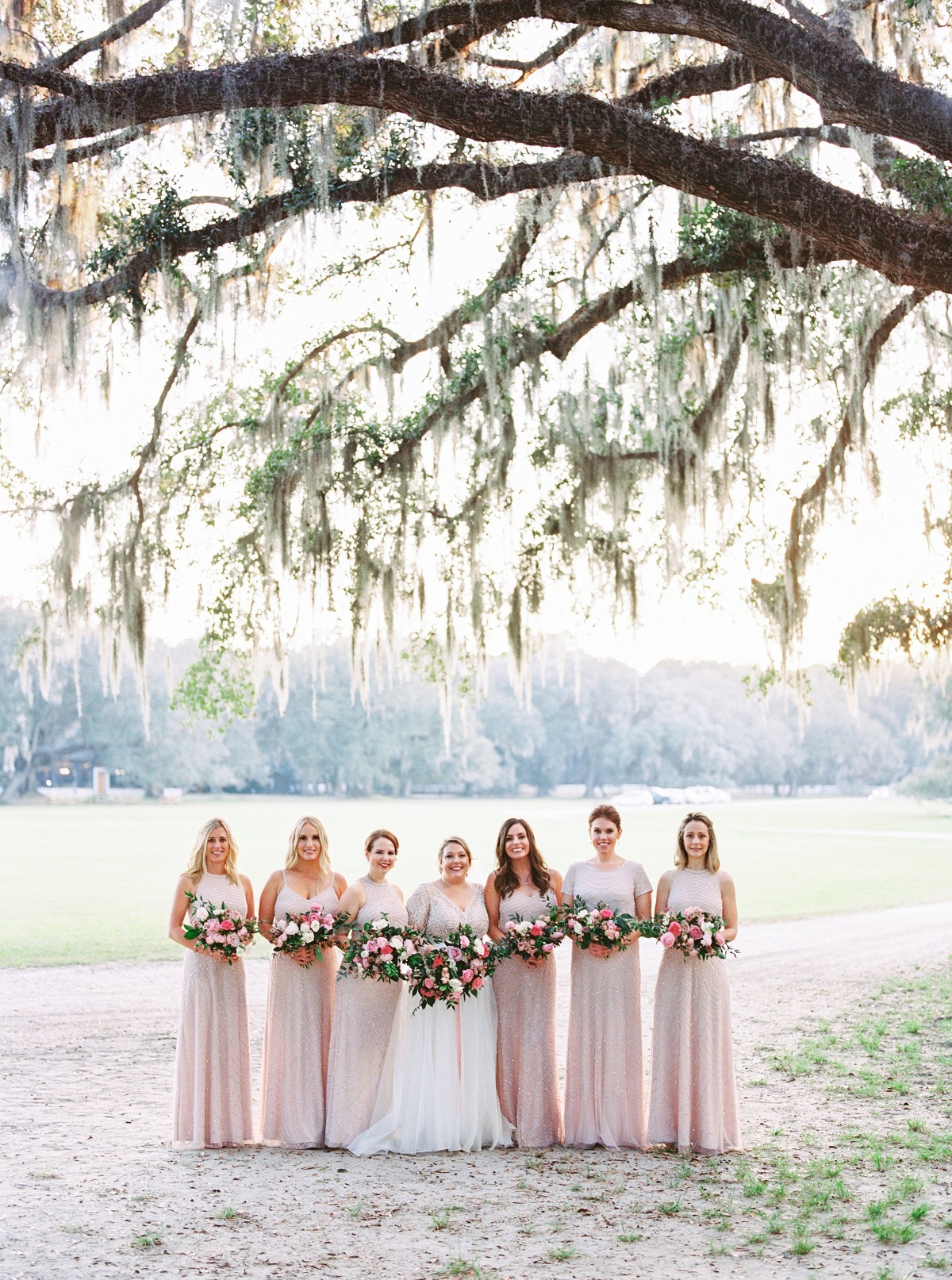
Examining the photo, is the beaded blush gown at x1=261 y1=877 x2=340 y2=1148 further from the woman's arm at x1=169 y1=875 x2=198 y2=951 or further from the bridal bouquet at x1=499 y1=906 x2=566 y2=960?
the bridal bouquet at x1=499 y1=906 x2=566 y2=960

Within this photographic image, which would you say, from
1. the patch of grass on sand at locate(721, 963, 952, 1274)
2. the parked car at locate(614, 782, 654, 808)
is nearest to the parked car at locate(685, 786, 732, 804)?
the parked car at locate(614, 782, 654, 808)

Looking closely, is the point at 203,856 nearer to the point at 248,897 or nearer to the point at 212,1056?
the point at 248,897

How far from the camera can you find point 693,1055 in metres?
6.39

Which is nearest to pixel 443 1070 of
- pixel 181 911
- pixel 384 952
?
pixel 384 952

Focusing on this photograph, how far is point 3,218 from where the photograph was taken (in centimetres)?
625

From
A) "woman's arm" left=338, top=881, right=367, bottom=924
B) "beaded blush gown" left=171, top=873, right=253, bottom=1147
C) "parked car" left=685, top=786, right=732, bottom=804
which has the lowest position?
"parked car" left=685, top=786, right=732, bottom=804

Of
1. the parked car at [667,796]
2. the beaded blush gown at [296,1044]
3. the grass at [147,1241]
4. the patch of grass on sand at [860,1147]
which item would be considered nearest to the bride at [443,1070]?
the beaded blush gown at [296,1044]

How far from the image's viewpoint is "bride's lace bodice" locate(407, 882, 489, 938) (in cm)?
650

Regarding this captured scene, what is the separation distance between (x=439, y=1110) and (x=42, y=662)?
5894 millimetres

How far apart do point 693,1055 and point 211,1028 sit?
7.90 ft

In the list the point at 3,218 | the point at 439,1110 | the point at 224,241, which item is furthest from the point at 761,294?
the point at 439,1110

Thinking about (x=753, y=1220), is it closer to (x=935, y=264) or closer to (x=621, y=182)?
(x=935, y=264)

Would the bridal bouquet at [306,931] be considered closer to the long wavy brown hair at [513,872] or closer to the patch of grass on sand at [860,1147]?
the long wavy brown hair at [513,872]

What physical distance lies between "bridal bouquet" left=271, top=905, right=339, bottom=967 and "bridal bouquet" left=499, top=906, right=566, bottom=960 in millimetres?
865
